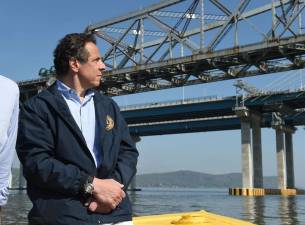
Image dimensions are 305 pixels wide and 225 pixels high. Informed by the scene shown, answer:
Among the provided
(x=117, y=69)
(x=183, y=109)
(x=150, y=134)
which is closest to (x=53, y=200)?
(x=117, y=69)

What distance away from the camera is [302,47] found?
54281mm

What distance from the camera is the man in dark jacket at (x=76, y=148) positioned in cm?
269

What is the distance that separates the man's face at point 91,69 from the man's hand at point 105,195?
0.58 metres

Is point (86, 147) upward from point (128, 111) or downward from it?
downward

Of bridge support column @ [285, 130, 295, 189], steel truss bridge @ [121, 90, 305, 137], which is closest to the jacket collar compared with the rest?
steel truss bridge @ [121, 90, 305, 137]

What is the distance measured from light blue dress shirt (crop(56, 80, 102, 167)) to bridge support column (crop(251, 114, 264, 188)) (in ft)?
221

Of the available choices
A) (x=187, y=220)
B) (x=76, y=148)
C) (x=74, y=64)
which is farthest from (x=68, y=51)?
(x=187, y=220)

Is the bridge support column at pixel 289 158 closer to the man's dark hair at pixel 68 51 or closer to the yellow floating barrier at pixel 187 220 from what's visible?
the yellow floating barrier at pixel 187 220

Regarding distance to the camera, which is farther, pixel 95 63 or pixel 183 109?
pixel 183 109

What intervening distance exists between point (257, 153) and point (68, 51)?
68.5 meters

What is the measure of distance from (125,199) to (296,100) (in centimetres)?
6696

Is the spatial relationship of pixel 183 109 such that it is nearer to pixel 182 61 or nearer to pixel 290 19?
pixel 182 61

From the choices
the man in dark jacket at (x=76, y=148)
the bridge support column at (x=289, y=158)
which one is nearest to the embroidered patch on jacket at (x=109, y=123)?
the man in dark jacket at (x=76, y=148)

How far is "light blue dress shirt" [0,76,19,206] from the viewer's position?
2092mm
